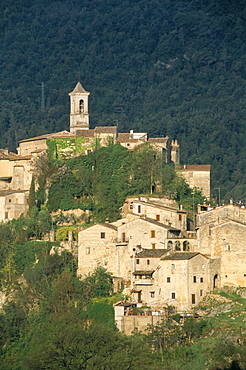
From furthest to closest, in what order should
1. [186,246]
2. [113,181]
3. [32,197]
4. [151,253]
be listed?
[32,197]
[113,181]
[186,246]
[151,253]

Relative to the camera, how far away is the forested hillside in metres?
105

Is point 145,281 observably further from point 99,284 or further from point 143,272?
point 99,284

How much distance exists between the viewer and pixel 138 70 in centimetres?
12725

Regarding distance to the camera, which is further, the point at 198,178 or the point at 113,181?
the point at 198,178

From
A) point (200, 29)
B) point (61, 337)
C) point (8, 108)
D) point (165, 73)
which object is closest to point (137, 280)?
point (61, 337)

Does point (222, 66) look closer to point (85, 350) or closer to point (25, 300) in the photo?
point (25, 300)

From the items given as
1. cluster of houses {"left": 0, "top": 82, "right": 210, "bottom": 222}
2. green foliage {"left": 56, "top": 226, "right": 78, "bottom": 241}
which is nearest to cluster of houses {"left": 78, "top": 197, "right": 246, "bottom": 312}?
green foliage {"left": 56, "top": 226, "right": 78, "bottom": 241}

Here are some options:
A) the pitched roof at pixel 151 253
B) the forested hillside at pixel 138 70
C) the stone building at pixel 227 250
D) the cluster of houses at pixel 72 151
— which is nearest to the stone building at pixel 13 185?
the cluster of houses at pixel 72 151

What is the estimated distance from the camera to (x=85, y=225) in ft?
220

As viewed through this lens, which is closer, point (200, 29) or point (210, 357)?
point (210, 357)

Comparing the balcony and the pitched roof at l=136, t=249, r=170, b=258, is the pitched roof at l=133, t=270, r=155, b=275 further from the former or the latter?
the pitched roof at l=136, t=249, r=170, b=258

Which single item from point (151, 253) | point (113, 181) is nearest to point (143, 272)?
point (151, 253)

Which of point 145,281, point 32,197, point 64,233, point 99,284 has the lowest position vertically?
point 99,284

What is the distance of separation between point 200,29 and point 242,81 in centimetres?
1567
